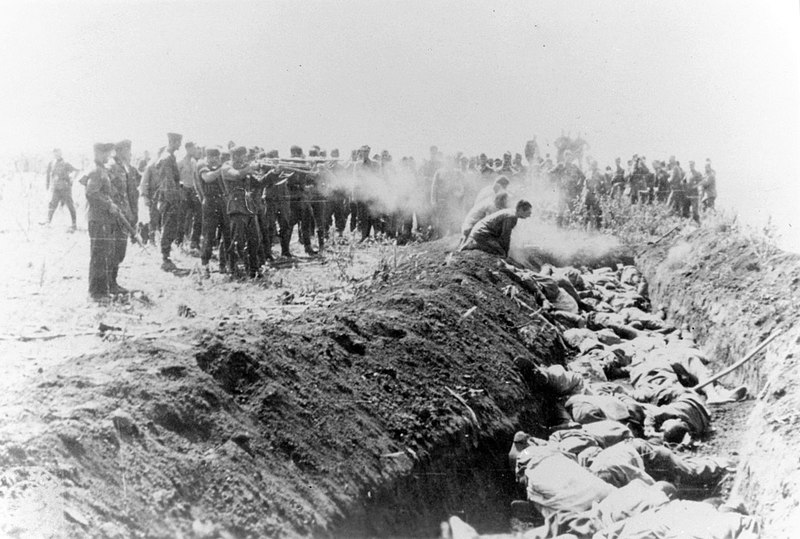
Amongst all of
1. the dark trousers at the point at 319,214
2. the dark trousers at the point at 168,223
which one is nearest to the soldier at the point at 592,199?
the dark trousers at the point at 319,214

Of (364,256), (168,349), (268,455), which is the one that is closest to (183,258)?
(364,256)

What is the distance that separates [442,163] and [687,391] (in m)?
8.28

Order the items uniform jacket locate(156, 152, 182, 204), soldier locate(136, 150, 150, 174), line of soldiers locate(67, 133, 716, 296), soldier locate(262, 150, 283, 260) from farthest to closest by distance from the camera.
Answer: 1. soldier locate(136, 150, 150, 174)
2. soldier locate(262, 150, 283, 260)
3. uniform jacket locate(156, 152, 182, 204)
4. line of soldiers locate(67, 133, 716, 296)

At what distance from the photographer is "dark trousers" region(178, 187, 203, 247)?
33.7 ft

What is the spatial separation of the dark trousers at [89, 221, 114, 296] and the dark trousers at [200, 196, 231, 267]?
1.93 meters

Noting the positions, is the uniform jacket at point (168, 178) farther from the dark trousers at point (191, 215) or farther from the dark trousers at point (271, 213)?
the dark trousers at point (271, 213)

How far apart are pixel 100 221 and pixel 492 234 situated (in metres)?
5.15

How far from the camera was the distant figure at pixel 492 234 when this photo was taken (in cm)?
966

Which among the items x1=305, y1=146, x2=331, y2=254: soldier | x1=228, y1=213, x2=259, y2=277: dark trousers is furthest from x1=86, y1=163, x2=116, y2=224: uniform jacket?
x1=305, y1=146, x2=331, y2=254: soldier

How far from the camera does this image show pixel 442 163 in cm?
1410

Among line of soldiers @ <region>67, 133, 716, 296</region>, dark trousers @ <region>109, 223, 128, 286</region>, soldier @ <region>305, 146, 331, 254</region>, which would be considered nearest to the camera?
dark trousers @ <region>109, 223, 128, 286</region>

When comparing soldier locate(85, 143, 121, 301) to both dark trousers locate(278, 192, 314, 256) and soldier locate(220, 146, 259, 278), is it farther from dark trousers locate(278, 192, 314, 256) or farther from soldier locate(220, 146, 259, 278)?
dark trousers locate(278, 192, 314, 256)

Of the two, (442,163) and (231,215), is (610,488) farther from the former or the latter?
(442,163)

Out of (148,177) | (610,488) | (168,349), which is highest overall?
(148,177)
